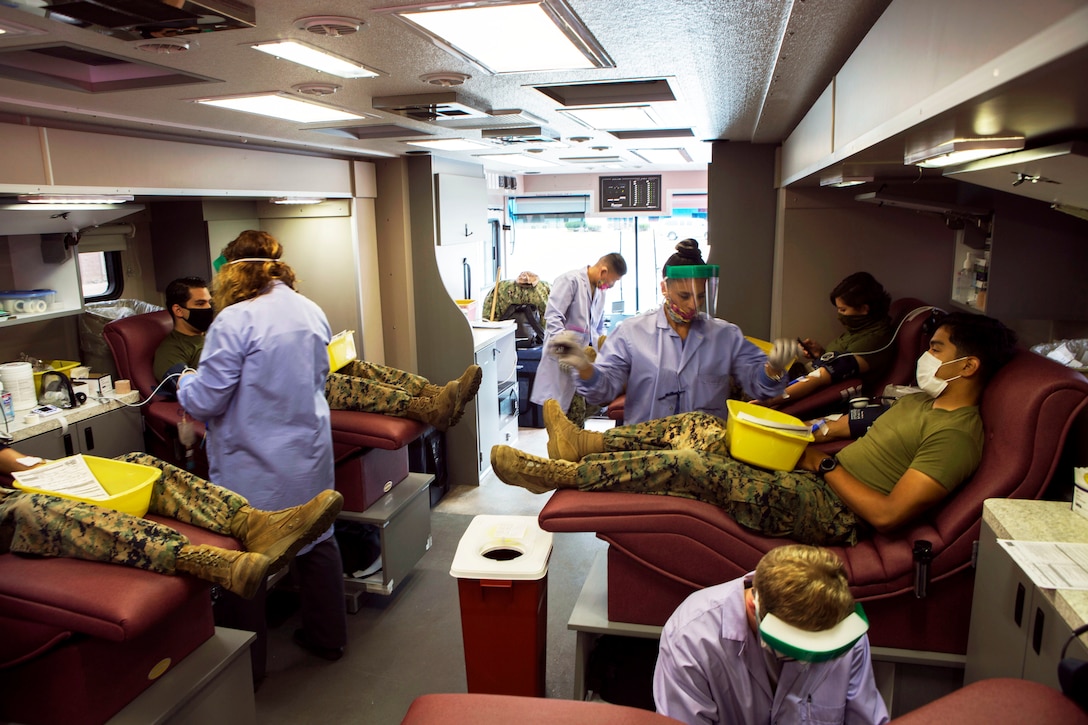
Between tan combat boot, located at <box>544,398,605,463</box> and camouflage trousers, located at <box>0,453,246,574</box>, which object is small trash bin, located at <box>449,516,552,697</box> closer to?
tan combat boot, located at <box>544,398,605,463</box>

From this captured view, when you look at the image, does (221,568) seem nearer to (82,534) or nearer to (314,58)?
(82,534)

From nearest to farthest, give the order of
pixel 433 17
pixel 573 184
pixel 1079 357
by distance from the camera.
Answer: pixel 433 17
pixel 1079 357
pixel 573 184

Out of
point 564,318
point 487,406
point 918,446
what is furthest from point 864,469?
point 487,406

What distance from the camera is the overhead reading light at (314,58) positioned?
1844 mm

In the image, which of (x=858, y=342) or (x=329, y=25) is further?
Answer: (x=858, y=342)

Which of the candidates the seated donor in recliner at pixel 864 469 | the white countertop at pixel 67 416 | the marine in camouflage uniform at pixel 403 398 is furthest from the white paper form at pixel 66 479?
the seated donor in recliner at pixel 864 469

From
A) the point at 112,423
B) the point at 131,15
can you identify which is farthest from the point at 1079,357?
the point at 112,423

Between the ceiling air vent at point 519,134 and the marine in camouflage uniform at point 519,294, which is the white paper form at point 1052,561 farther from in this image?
the marine in camouflage uniform at point 519,294

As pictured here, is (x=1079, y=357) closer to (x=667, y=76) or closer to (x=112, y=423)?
(x=667, y=76)

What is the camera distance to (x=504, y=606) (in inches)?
102

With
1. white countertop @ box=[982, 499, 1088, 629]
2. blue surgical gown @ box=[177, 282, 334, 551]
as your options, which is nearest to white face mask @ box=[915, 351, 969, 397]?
white countertop @ box=[982, 499, 1088, 629]

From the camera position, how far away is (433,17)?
5.41 feet

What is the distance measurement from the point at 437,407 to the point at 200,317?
1418mm

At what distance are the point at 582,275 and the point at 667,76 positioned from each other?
285 cm
